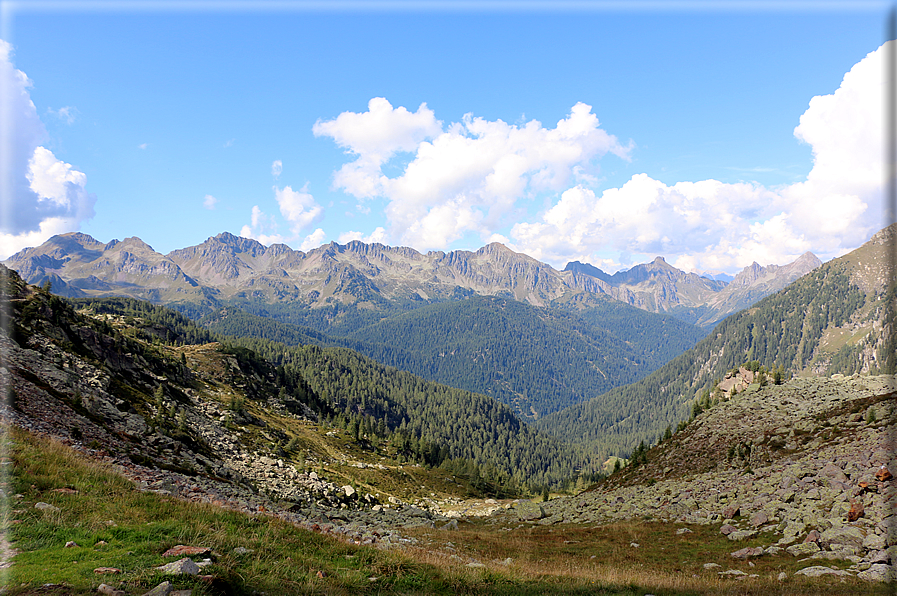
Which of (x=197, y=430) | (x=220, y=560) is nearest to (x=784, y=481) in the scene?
(x=220, y=560)

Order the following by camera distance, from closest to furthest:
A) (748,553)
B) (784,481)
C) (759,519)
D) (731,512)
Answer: (748,553) → (759,519) → (784,481) → (731,512)

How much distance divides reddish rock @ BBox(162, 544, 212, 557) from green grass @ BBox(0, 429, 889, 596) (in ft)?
1.05

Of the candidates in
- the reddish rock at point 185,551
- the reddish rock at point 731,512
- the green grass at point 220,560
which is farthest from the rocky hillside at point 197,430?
the reddish rock at point 731,512

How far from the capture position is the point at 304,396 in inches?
5763

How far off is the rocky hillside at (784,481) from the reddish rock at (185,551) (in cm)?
2326

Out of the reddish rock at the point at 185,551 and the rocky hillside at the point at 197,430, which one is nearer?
the reddish rock at the point at 185,551

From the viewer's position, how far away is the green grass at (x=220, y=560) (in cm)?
944

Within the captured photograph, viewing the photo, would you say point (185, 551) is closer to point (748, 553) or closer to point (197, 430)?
point (748, 553)

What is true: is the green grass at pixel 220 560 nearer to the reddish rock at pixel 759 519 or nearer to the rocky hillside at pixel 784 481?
the rocky hillside at pixel 784 481

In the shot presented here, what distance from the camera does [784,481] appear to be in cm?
2967

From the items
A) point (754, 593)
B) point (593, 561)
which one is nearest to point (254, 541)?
point (754, 593)

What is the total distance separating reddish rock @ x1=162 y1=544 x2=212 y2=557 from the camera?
1059 centimetres

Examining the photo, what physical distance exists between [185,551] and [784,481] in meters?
37.8

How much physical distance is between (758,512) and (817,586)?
568 inches
